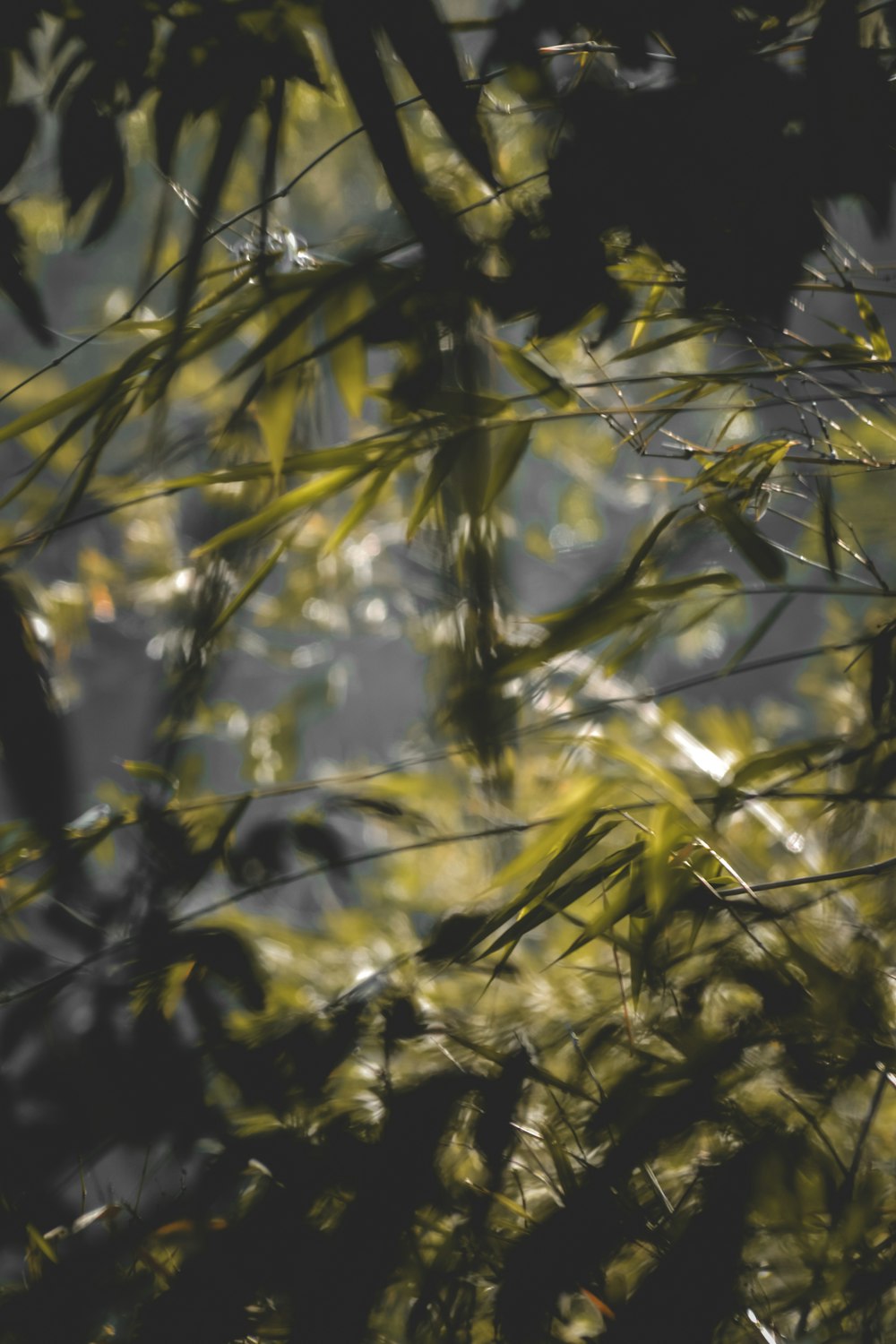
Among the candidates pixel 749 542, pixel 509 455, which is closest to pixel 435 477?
pixel 509 455

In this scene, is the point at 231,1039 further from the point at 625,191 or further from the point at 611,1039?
the point at 625,191

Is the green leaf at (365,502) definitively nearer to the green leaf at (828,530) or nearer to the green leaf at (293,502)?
the green leaf at (293,502)

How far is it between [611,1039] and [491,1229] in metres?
0.11

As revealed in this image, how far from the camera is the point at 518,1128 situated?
0.42 metres

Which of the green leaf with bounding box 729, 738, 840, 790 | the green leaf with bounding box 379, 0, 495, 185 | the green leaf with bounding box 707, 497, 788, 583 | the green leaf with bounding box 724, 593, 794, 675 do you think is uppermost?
the green leaf with bounding box 379, 0, 495, 185

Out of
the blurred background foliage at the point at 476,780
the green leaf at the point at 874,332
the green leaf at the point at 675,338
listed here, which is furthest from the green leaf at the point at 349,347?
the green leaf at the point at 874,332

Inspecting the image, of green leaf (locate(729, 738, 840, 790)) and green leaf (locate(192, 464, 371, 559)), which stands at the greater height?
green leaf (locate(192, 464, 371, 559))

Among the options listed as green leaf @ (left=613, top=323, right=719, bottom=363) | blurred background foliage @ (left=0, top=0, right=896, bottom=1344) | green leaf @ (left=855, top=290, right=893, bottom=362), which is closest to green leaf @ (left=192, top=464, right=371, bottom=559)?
blurred background foliage @ (left=0, top=0, right=896, bottom=1344)

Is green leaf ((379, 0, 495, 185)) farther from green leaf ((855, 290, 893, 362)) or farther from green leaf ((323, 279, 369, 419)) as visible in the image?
green leaf ((855, 290, 893, 362))

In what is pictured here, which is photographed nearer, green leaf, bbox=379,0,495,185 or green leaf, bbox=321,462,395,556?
green leaf, bbox=379,0,495,185

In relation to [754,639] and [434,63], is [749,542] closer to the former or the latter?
[754,639]

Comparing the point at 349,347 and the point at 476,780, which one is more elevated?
the point at 349,347

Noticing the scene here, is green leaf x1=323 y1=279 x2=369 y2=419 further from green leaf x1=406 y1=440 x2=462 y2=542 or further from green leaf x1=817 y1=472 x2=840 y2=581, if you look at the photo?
green leaf x1=817 y1=472 x2=840 y2=581

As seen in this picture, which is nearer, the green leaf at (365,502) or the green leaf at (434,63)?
the green leaf at (434,63)
